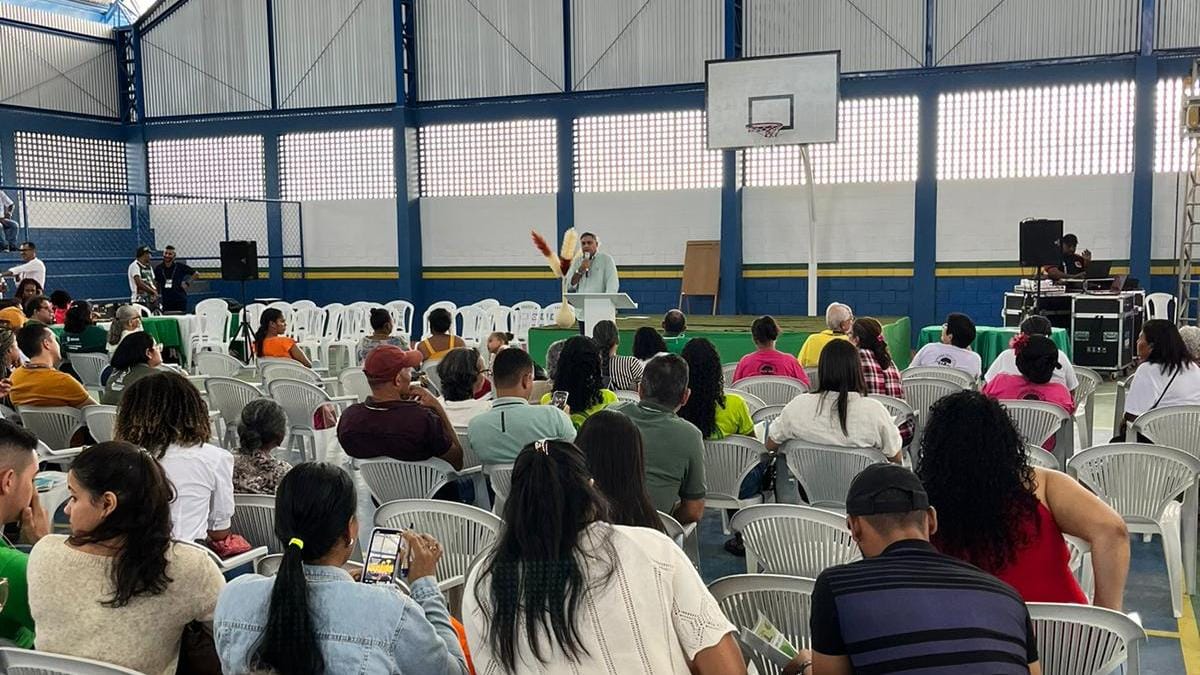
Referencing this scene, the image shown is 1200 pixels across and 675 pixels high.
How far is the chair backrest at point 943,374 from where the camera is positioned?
626 centimetres

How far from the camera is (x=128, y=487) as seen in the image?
91.8 inches

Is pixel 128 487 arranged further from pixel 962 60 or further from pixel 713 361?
pixel 962 60

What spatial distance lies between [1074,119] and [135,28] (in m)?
15.0

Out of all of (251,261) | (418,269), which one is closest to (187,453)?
(251,261)

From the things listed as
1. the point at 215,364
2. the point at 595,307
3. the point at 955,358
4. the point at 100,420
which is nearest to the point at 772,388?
the point at 955,358

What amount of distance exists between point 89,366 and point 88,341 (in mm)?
225

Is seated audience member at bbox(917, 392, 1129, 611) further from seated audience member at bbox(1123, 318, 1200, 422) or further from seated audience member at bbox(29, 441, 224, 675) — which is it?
seated audience member at bbox(1123, 318, 1200, 422)

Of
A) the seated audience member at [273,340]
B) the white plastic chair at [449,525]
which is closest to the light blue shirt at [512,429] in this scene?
the white plastic chair at [449,525]

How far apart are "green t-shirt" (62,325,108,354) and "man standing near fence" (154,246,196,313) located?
6182mm

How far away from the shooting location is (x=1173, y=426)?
4.82m

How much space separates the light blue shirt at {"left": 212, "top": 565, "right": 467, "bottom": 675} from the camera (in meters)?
2.03

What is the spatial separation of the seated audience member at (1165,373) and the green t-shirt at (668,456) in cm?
267

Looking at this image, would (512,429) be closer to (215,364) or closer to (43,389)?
(43,389)

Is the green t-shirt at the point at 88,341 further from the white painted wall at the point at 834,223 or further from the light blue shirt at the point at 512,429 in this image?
the white painted wall at the point at 834,223
